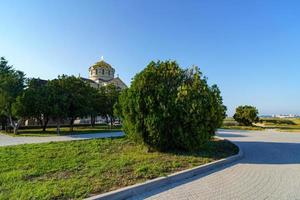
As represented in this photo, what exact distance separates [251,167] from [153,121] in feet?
12.2

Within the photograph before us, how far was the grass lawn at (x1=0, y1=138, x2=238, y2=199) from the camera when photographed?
528cm

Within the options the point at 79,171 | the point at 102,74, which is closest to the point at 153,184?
the point at 79,171

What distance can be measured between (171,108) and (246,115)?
108ft

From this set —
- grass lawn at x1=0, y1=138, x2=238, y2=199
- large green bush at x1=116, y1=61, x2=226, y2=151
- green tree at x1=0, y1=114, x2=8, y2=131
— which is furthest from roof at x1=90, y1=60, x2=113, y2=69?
grass lawn at x1=0, y1=138, x2=238, y2=199

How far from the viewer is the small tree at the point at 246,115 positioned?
3944cm

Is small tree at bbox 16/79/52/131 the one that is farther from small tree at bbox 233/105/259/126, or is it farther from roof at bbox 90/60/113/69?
roof at bbox 90/60/113/69

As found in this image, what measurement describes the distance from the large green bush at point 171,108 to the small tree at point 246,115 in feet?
102

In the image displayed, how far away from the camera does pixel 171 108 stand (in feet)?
33.0

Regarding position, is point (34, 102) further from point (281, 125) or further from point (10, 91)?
point (281, 125)

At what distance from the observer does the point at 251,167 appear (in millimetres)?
8656

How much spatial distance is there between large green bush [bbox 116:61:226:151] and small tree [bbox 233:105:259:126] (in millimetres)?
30974

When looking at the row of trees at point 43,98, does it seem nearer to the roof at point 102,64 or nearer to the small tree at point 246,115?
the small tree at point 246,115

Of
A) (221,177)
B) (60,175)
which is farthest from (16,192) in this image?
(221,177)

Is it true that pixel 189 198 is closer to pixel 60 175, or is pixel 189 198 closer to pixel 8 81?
pixel 60 175
